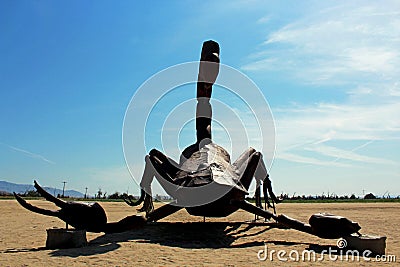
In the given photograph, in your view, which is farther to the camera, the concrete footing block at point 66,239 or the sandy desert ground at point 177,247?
the concrete footing block at point 66,239

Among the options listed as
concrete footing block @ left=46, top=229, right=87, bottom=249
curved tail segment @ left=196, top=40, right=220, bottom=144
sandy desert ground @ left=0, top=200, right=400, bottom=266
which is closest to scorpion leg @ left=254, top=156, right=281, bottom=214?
sandy desert ground @ left=0, top=200, right=400, bottom=266

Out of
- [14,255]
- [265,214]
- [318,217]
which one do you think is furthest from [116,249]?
[318,217]

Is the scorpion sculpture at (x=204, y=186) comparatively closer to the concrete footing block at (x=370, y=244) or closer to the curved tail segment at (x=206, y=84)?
the curved tail segment at (x=206, y=84)

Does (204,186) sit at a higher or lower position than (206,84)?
lower

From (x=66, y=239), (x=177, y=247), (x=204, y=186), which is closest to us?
(x=66, y=239)

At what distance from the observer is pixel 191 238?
358 inches

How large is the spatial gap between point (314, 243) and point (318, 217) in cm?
132

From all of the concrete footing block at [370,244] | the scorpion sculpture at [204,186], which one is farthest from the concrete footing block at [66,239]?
the concrete footing block at [370,244]

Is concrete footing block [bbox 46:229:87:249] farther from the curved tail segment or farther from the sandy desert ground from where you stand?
the curved tail segment

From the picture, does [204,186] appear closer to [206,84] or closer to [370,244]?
[370,244]

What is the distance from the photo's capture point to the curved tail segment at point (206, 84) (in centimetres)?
1116

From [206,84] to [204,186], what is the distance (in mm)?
4431

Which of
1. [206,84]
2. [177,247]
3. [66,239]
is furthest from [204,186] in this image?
[206,84]

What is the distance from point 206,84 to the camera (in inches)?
454
